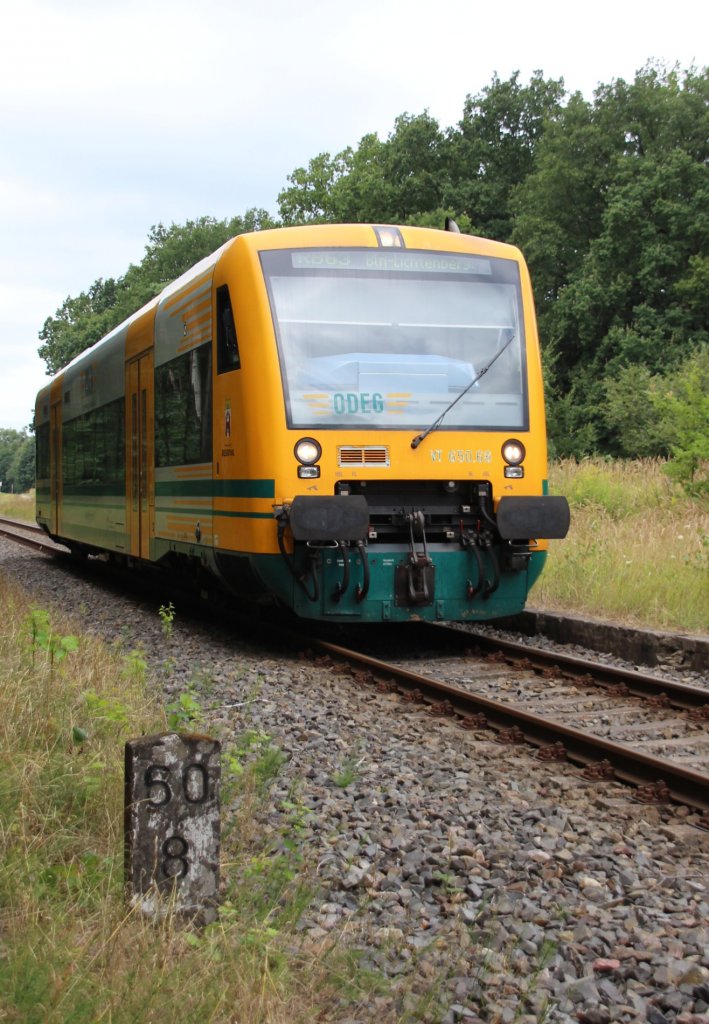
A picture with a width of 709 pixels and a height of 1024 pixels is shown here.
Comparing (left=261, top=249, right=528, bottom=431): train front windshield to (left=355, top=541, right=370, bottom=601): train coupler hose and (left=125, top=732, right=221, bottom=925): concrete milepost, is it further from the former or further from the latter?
(left=125, top=732, right=221, bottom=925): concrete milepost

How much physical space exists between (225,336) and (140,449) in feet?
11.7

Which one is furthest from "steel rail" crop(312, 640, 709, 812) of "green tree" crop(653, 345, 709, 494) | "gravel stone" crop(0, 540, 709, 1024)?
"green tree" crop(653, 345, 709, 494)

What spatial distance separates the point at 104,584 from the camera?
53.3 feet

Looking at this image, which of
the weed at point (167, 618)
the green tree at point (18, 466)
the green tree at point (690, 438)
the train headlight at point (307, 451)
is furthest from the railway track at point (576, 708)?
the green tree at point (18, 466)

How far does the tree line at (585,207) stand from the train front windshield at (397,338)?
1988cm

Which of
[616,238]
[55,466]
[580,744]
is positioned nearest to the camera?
[580,744]

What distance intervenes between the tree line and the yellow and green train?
65.5 feet

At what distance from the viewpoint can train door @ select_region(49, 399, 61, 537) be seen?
19094mm

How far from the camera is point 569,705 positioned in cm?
709

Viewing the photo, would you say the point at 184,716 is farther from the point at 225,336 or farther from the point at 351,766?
the point at 225,336

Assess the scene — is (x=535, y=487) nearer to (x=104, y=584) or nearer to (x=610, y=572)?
(x=610, y=572)

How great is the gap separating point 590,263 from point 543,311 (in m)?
3.92

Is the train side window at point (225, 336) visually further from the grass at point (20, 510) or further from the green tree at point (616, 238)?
the grass at point (20, 510)

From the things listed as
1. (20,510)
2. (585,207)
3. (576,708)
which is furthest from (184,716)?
(585,207)
